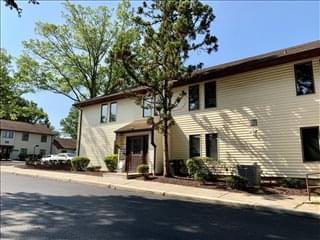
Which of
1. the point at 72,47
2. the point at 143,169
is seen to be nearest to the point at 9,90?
the point at 72,47

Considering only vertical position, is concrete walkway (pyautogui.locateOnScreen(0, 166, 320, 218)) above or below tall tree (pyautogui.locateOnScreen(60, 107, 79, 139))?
below

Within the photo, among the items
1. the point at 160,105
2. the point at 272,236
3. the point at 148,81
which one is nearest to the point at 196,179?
the point at 160,105

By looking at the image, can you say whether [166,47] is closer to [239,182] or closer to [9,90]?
[239,182]

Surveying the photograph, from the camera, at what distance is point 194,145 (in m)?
17.2

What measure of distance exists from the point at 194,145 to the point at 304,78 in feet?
21.8

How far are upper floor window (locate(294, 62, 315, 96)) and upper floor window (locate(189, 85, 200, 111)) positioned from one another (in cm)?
555

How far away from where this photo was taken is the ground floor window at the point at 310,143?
12641 millimetres

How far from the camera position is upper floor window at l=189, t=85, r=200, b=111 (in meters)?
17.4

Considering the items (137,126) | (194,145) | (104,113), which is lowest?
(194,145)

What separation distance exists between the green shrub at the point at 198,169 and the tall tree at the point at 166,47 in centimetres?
139

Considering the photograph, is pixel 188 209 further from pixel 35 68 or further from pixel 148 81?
pixel 35 68

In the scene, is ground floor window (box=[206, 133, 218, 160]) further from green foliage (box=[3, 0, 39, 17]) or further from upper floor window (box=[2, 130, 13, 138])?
upper floor window (box=[2, 130, 13, 138])

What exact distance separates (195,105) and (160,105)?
8.02 feet

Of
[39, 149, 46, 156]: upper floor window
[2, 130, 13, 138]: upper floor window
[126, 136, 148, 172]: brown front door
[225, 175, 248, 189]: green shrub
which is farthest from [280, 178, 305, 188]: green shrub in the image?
[39, 149, 46, 156]: upper floor window
